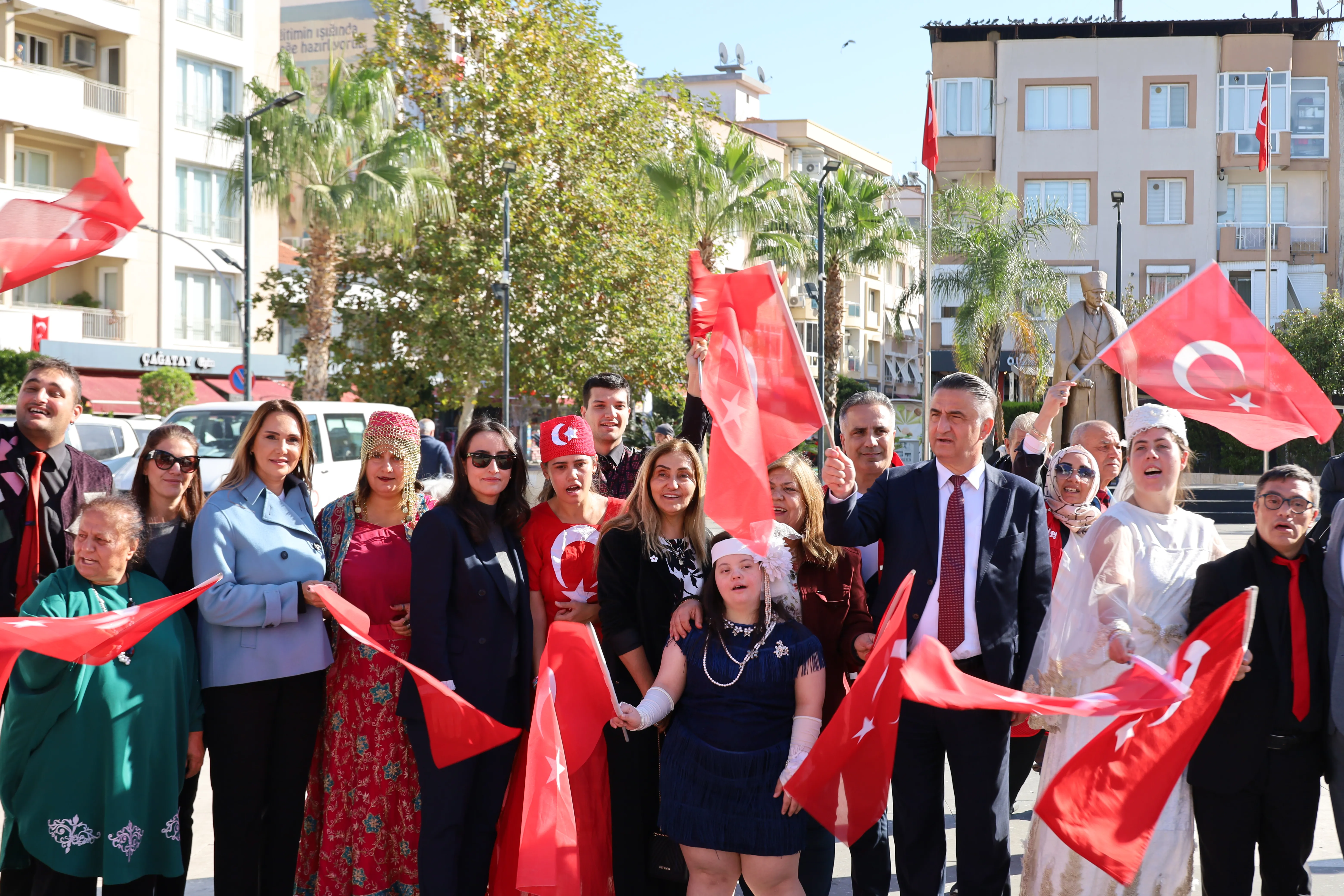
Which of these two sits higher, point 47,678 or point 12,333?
point 12,333

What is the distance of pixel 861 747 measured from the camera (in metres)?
4.43

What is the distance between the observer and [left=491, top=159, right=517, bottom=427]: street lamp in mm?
25734

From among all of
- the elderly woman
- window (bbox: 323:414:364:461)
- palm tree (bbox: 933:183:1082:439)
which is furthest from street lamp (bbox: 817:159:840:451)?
the elderly woman

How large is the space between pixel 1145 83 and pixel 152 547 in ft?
141

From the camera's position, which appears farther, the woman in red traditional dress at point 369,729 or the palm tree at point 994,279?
the palm tree at point 994,279

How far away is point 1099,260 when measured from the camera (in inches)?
1638

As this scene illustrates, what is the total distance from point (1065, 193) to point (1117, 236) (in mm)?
4959

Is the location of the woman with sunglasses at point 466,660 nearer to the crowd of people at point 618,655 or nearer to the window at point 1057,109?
the crowd of people at point 618,655

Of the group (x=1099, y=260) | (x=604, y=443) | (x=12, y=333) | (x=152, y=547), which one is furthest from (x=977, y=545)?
(x=1099, y=260)

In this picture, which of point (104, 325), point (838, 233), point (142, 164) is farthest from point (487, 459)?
point (142, 164)

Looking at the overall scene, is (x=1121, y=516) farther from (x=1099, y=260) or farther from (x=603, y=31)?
(x=1099, y=260)

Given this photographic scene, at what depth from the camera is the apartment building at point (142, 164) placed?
114ft

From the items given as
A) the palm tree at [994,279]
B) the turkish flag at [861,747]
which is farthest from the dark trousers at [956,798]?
the palm tree at [994,279]

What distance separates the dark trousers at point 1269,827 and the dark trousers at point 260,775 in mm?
3407
